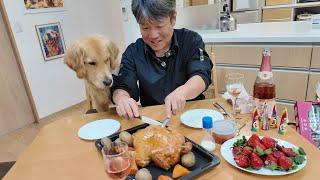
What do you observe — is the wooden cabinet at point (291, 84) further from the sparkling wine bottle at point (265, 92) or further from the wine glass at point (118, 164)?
the wine glass at point (118, 164)

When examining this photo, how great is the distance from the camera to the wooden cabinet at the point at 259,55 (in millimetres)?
1980

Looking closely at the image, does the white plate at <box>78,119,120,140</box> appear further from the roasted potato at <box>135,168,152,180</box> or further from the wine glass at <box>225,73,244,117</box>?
the wine glass at <box>225,73,244,117</box>

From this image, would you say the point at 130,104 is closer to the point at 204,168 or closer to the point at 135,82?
the point at 135,82

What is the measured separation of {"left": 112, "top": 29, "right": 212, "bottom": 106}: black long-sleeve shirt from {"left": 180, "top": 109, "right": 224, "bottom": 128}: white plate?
0.26 meters

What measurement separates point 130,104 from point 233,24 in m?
1.89

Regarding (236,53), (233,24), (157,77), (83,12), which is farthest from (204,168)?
(83,12)

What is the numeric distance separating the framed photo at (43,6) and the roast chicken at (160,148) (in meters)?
2.60

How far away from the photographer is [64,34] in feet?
10.2

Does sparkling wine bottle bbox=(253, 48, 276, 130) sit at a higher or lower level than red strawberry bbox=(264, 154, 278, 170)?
higher

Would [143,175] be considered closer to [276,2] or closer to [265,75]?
[265,75]

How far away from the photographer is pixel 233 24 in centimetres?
250

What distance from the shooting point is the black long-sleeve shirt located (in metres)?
1.28

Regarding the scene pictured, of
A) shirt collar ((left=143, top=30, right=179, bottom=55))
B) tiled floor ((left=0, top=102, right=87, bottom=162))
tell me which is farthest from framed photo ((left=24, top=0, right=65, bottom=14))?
shirt collar ((left=143, top=30, right=179, bottom=55))

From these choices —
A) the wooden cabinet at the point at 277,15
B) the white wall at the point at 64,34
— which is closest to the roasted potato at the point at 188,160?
the white wall at the point at 64,34
